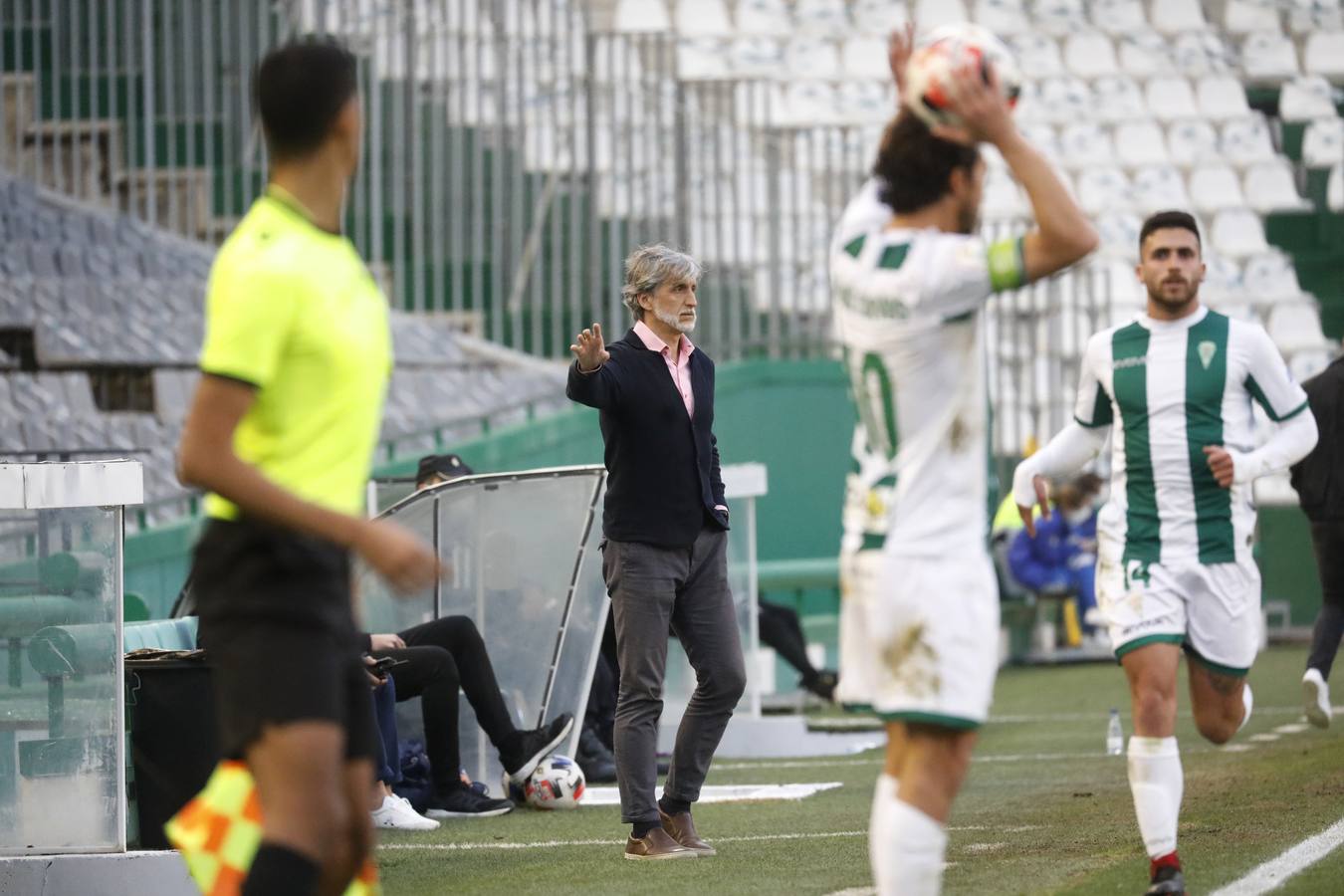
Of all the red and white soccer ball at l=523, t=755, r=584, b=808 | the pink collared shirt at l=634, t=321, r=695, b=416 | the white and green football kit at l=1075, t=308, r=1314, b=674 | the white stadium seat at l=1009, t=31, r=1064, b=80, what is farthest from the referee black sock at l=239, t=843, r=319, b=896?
the white stadium seat at l=1009, t=31, r=1064, b=80

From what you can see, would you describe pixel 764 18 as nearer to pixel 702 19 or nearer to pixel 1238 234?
pixel 702 19

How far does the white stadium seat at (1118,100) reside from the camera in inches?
904

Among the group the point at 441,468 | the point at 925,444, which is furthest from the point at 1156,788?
the point at 441,468

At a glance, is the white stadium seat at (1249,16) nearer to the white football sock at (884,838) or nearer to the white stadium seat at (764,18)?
the white stadium seat at (764,18)

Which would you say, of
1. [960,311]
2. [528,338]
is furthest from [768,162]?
[960,311]

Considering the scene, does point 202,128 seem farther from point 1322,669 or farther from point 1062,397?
point 1322,669

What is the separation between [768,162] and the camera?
700 inches

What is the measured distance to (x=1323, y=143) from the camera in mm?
22094

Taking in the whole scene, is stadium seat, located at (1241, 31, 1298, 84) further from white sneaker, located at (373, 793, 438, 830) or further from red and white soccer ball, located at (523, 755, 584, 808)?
white sneaker, located at (373, 793, 438, 830)

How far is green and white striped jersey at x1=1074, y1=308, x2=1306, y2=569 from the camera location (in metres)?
5.64

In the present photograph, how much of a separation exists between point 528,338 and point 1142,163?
847 cm

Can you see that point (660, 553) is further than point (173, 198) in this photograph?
No

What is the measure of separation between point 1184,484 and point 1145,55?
19142mm

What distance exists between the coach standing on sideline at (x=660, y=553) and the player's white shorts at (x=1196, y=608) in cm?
143
